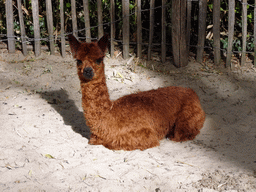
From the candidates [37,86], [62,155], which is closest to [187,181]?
[62,155]

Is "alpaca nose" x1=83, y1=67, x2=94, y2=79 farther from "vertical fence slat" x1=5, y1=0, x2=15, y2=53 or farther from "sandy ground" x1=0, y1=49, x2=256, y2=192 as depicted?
"vertical fence slat" x1=5, y1=0, x2=15, y2=53

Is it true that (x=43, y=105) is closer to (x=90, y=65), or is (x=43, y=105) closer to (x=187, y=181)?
(x=90, y=65)

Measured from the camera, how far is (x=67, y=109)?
4621mm

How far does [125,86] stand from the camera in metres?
5.44

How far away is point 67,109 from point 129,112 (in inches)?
63.6

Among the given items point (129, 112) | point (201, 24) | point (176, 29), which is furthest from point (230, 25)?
point (129, 112)

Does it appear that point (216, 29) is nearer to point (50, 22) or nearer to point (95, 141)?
point (50, 22)

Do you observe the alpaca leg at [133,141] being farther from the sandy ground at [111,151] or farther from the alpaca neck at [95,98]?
the alpaca neck at [95,98]

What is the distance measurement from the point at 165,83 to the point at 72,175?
3.04 meters

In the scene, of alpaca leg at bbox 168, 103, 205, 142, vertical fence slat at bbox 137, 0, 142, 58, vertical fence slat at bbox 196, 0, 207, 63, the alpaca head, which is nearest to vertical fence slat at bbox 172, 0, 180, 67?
vertical fence slat at bbox 196, 0, 207, 63

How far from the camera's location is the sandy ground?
2.80 metres

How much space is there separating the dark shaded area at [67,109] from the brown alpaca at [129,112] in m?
0.64

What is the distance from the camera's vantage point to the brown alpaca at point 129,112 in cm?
305

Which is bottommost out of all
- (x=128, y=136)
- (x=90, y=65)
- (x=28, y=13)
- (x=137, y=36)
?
(x=128, y=136)
